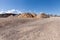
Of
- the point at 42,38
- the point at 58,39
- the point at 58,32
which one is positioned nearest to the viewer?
the point at 58,39

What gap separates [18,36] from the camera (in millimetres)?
12797

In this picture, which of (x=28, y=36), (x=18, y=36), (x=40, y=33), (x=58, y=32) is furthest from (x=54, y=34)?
(x=18, y=36)

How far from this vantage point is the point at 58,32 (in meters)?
12.5

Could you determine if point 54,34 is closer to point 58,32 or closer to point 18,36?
point 58,32

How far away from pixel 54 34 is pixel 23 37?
9.22 feet

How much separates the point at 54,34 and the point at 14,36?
3.73 meters

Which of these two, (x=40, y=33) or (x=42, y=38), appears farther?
(x=40, y=33)

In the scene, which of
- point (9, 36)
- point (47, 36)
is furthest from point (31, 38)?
point (9, 36)

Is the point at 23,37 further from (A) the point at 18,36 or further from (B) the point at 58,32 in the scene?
(B) the point at 58,32

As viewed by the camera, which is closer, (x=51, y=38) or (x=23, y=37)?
(x=51, y=38)

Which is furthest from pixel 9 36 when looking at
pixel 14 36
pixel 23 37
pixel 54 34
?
pixel 54 34

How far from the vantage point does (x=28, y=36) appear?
12578 millimetres

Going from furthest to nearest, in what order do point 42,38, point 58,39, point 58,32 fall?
point 58,32 < point 42,38 < point 58,39

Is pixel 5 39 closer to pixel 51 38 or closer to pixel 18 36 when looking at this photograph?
pixel 18 36
